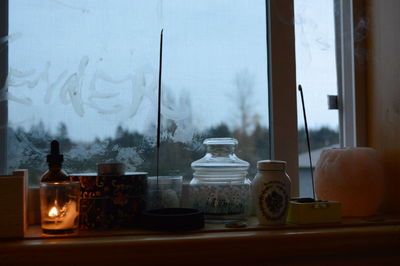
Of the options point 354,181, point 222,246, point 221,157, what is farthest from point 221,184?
point 354,181

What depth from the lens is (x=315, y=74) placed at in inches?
52.2

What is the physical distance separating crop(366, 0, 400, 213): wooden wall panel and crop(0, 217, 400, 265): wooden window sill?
21 cm

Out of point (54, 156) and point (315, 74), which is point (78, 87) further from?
point (315, 74)

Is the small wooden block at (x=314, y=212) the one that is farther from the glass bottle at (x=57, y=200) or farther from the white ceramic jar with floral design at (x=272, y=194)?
the glass bottle at (x=57, y=200)

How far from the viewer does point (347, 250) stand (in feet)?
3.18

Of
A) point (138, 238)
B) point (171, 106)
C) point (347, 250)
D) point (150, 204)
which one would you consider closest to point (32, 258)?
point (138, 238)

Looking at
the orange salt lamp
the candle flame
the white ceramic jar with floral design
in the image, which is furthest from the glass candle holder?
the orange salt lamp

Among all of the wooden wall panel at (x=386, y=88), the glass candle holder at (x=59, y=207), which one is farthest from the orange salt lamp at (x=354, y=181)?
the glass candle holder at (x=59, y=207)

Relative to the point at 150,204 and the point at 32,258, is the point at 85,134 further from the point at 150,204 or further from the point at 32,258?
the point at 32,258

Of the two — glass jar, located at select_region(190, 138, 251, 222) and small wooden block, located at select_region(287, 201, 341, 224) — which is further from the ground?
glass jar, located at select_region(190, 138, 251, 222)

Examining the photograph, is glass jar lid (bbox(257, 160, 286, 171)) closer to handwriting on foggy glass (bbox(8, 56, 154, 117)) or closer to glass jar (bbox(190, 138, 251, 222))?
glass jar (bbox(190, 138, 251, 222))

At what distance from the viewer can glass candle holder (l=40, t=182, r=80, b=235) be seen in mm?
948

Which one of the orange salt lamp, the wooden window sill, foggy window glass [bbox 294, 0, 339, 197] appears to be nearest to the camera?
the wooden window sill

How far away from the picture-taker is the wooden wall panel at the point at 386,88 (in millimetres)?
1190
